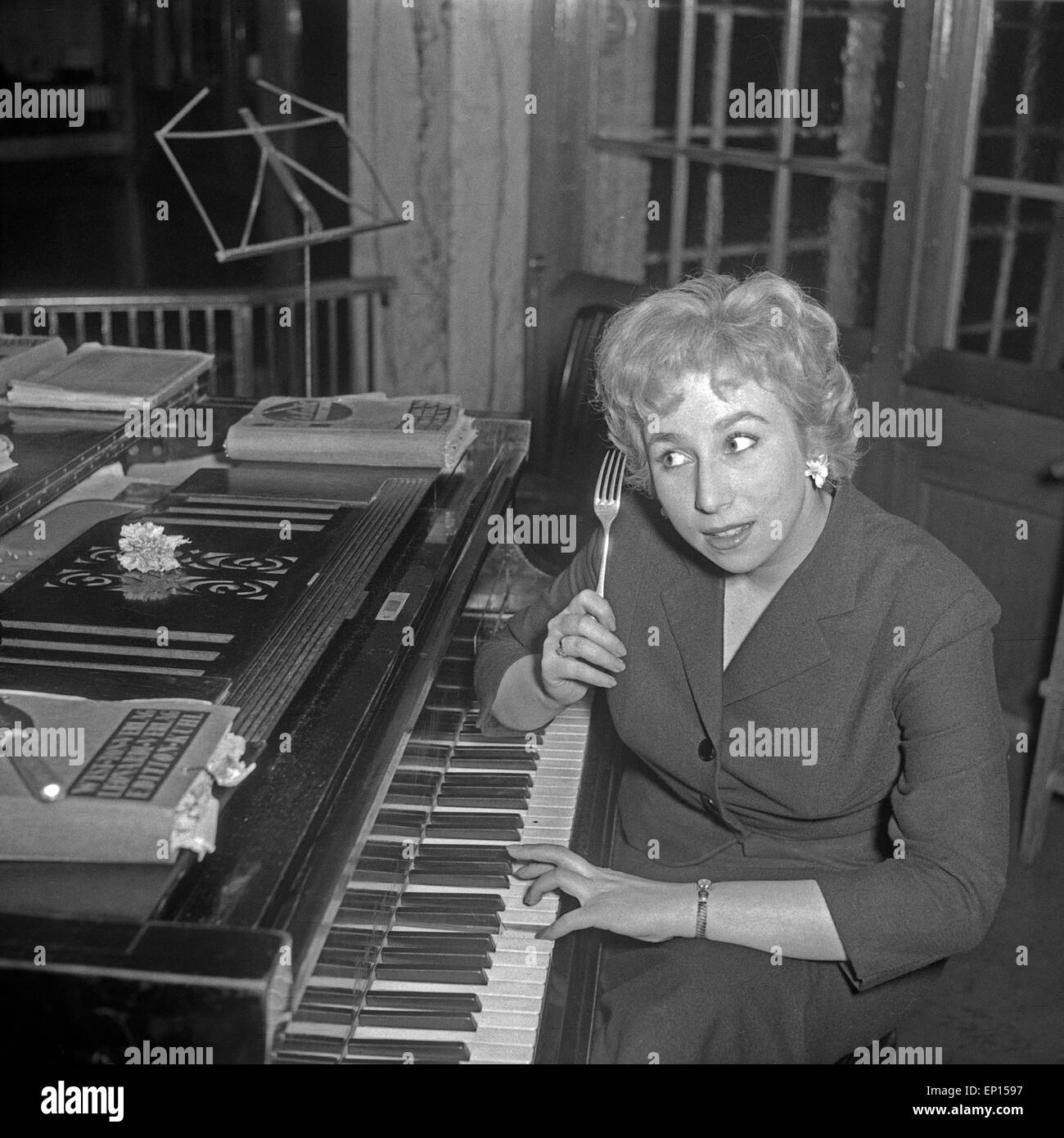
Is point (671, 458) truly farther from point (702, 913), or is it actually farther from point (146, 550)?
point (146, 550)

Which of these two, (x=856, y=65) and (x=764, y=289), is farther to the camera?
(x=856, y=65)

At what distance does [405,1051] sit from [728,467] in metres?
0.89

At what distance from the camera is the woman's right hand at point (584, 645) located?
210 cm

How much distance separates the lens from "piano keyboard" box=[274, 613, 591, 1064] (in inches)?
64.5

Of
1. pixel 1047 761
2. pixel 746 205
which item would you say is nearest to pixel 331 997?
pixel 1047 761

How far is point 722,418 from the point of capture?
77.2 inches

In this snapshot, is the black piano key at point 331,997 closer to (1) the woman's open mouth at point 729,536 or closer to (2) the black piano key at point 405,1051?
(2) the black piano key at point 405,1051

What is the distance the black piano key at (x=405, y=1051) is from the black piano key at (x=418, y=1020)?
3 centimetres

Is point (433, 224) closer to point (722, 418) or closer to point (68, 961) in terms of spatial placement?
point (722, 418)

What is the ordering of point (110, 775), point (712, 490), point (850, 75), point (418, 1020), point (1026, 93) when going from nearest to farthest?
point (110, 775) < point (418, 1020) < point (712, 490) < point (1026, 93) < point (850, 75)

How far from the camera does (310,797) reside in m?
1.58
